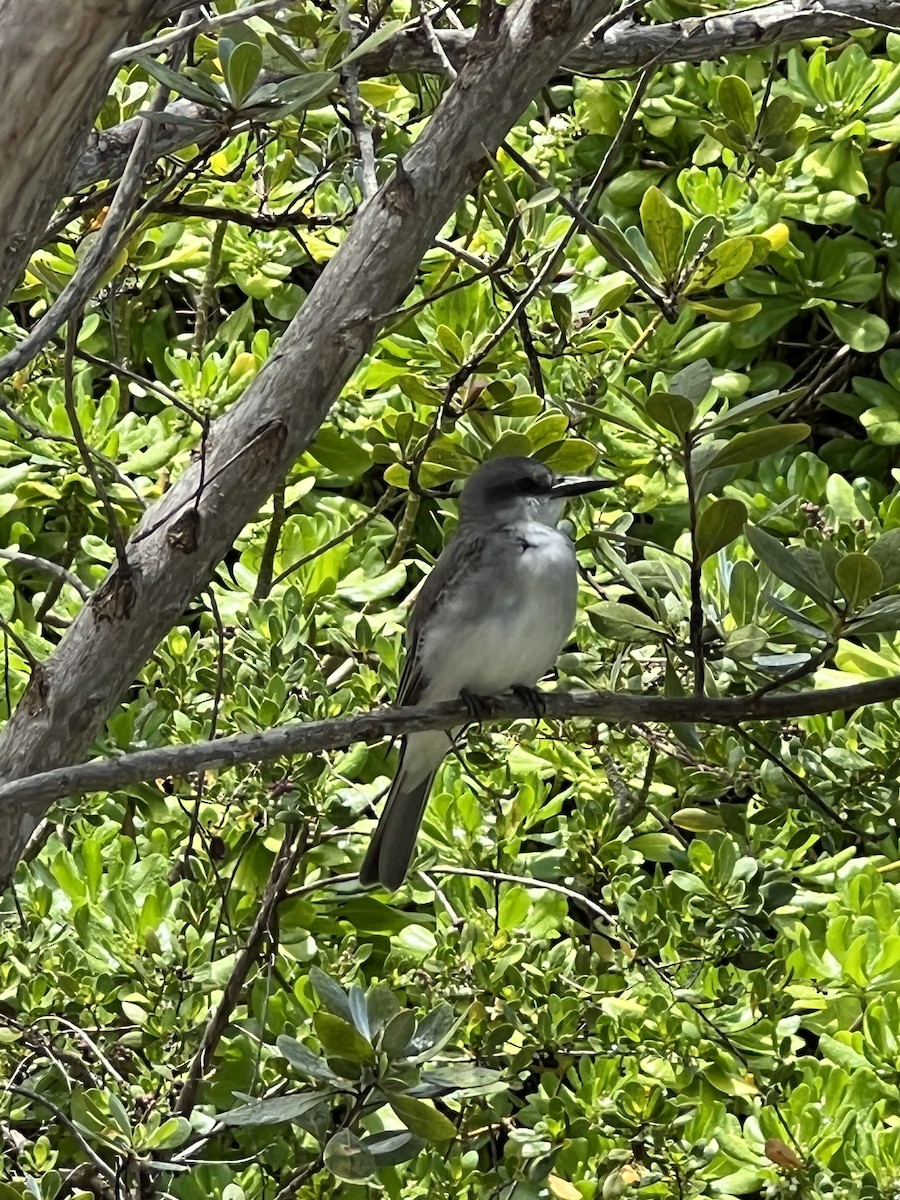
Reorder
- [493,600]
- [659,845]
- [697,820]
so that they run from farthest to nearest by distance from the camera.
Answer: [493,600] < [659,845] < [697,820]

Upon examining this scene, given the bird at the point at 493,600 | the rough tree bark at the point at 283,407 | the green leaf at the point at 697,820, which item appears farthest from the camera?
the bird at the point at 493,600

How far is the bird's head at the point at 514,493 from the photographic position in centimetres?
274

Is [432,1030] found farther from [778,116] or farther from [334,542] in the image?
[778,116]

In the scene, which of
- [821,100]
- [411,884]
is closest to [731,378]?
[821,100]

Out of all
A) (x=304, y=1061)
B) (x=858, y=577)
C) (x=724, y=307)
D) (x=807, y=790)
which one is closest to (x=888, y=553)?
(x=858, y=577)

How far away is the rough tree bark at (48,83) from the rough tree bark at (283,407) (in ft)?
1.63

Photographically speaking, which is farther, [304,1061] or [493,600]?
[493,600]

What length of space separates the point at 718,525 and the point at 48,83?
835 millimetres

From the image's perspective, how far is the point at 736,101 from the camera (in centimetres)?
229

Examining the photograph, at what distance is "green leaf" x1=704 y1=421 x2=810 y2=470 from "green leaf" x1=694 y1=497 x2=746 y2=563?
51 mm

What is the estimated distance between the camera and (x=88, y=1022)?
224 cm

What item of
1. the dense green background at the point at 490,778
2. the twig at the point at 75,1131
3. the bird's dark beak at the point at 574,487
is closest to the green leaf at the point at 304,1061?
the dense green background at the point at 490,778

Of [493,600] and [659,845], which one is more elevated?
[493,600]

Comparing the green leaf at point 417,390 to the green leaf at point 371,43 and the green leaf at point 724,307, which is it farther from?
the green leaf at point 371,43
